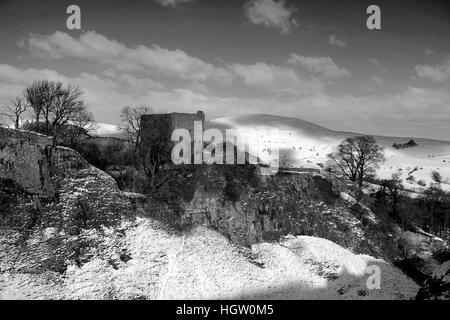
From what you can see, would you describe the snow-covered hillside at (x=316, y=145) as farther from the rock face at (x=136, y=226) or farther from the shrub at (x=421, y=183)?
the rock face at (x=136, y=226)

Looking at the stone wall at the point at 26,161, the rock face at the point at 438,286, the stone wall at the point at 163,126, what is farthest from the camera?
the stone wall at the point at 163,126

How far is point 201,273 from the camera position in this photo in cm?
2483

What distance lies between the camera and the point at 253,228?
3041cm

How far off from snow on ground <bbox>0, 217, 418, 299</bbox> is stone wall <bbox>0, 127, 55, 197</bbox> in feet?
15.7

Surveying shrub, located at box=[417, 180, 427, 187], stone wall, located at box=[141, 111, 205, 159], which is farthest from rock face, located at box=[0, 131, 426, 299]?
shrub, located at box=[417, 180, 427, 187]

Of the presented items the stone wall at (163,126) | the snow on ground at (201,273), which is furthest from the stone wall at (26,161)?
the stone wall at (163,126)

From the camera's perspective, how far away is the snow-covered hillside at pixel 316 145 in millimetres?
62000

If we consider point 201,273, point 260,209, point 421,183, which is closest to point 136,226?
point 201,273

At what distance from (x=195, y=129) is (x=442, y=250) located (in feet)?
82.6

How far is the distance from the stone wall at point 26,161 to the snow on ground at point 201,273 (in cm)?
478

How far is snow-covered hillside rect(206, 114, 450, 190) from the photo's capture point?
62.0 m

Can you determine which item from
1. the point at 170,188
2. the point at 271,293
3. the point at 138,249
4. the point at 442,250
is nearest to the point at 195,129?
the point at 170,188
